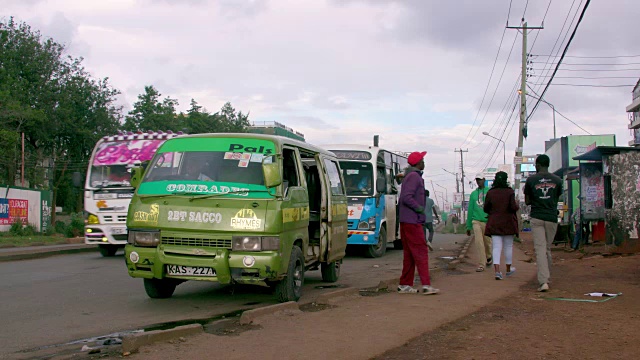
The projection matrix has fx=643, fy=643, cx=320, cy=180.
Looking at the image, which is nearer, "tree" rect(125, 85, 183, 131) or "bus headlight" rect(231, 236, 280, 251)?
"bus headlight" rect(231, 236, 280, 251)

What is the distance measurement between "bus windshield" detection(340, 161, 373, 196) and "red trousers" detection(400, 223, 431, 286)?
7182 millimetres

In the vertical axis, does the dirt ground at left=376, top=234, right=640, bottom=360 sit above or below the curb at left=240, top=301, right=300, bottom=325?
below

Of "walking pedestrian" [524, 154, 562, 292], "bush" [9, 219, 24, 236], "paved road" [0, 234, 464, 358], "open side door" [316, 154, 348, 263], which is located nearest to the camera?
"paved road" [0, 234, 464, 358]

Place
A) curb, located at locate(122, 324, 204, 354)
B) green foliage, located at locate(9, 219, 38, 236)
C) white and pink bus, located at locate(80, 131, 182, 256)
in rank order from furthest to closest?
green foliage, located at locate(9, 219, 38, 236)
white and pink bus, located at locate(80, 131, 182, 256)
curb, located at locate(122, 324, 204, 354)

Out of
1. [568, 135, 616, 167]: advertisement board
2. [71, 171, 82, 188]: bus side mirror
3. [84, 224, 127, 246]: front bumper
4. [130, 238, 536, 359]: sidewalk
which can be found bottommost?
[130, 238, 536, 359]: sidewalk

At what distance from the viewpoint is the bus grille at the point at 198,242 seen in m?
7.39

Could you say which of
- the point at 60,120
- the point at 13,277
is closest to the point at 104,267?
the point at 13,277

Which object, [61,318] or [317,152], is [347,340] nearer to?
[61,318]

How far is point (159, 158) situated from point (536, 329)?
503 cm

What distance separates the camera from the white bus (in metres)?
16.1

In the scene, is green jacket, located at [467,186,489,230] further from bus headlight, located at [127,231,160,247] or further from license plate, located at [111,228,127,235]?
license plate, located at [111,228,127,235]

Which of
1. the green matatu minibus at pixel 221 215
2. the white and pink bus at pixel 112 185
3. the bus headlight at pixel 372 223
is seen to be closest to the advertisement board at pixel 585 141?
the bus headlight at pixel 372 223

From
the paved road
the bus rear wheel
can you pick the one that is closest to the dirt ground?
the paved road

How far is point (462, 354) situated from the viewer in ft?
17.3
